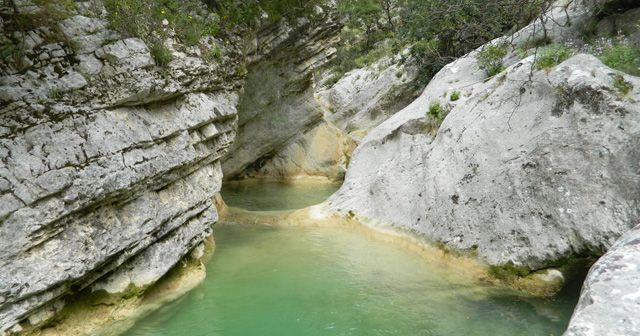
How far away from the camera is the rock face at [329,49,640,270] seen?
6824 mm

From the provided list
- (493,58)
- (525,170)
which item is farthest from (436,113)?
(525,170)

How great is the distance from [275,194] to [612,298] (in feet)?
55.6

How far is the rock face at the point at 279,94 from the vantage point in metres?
16.4

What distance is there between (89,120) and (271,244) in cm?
622

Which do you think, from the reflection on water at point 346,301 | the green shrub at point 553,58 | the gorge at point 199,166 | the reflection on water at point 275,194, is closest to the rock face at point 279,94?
the reflection on water at point 275,194

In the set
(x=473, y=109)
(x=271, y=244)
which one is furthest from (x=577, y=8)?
(x=271, y=244)

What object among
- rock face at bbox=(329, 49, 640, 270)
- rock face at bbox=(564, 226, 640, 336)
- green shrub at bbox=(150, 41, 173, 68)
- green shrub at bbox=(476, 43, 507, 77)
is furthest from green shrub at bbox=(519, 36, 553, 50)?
green shrub at bbox=(150, 41, 173, 68)

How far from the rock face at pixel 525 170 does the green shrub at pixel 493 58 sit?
34.5 inches

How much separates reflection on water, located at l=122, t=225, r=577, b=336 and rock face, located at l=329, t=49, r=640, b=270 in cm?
112

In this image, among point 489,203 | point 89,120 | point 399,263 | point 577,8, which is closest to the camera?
point 89,120

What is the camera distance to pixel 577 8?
12000 millimetres

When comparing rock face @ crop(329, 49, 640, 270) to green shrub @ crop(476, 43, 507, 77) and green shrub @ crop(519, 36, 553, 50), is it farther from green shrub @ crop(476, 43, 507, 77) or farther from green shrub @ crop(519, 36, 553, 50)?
green shrub @ crop(519, 36, 553, 50)

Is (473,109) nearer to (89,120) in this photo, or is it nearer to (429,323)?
(429,323)

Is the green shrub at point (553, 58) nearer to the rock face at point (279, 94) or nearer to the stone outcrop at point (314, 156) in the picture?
the rock face at point (279, 94)
